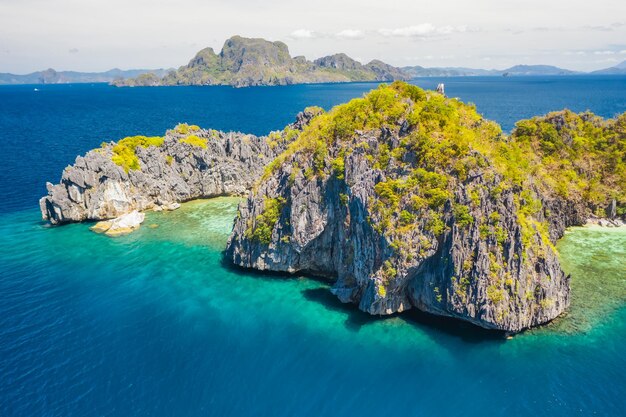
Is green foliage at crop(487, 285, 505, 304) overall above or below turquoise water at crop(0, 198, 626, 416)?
above

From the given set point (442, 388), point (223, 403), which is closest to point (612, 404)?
point (442, 388)

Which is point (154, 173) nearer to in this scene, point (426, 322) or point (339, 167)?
point (339, 167)

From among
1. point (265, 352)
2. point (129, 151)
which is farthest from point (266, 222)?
point (129, 151)

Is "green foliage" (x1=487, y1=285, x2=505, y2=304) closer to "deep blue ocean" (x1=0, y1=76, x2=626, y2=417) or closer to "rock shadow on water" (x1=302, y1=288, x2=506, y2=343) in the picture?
"rock shadow on water" (x1=302, y1=288, x2=506, y2=343)

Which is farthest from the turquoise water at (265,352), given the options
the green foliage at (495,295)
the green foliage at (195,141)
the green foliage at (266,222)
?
the green foliage at (195,141)

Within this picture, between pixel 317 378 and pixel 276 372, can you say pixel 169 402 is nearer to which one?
pixel 276 372

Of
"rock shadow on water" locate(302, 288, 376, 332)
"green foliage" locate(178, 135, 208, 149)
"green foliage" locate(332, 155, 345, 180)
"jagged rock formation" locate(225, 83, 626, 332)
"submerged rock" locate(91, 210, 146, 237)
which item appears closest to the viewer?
"jagged rock formation" locate(225, 83, 626, 332)

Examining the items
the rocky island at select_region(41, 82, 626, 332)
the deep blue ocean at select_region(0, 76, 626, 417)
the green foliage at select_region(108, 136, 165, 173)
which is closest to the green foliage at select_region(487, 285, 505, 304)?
the rocky island at select_region(41, 82, 626, 332)
